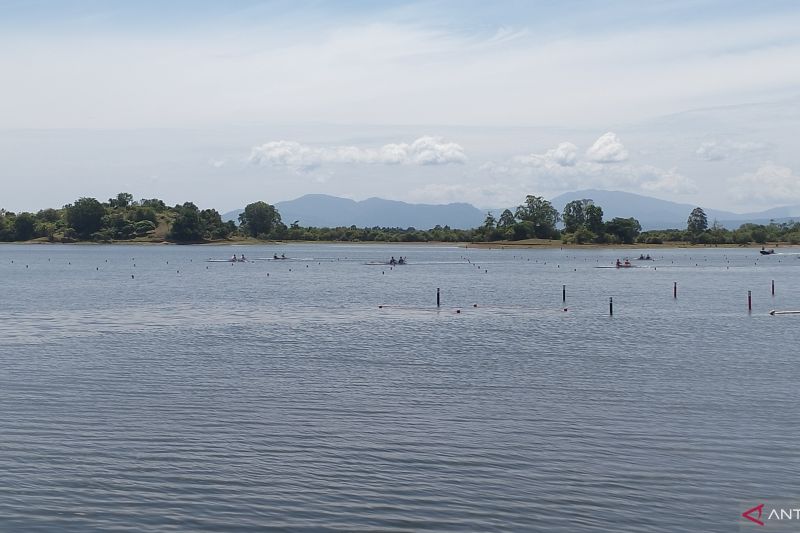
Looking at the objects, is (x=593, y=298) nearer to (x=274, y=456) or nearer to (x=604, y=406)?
(x=604, y=406)

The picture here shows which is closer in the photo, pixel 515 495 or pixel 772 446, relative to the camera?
pixel 515 495

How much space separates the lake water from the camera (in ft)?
67.3

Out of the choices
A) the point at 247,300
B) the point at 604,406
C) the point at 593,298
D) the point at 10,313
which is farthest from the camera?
the point at 593,298

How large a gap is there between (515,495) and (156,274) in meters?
119

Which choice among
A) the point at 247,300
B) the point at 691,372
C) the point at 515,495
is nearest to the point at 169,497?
the point at 515,495

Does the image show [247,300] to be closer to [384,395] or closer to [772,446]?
[384,395]

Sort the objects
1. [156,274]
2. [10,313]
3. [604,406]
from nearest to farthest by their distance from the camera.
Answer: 1. [604,406]
2. [10,313]
3. [156,274]

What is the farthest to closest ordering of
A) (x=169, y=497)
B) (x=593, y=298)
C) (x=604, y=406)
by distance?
1. (x=593, y=298)
2. (x=604, y=406)
3. (x=169, y=497)

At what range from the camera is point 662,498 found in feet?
69.4

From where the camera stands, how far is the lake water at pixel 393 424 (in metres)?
20.5

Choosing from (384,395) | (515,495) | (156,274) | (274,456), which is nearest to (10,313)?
(384,395)

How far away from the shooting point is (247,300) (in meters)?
82.8

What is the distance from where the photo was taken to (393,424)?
28516mm

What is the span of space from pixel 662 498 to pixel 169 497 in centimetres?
1178
